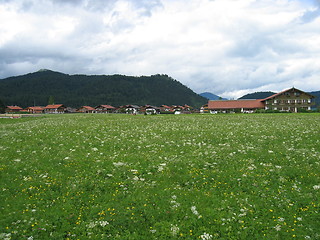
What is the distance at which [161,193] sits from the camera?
972cm

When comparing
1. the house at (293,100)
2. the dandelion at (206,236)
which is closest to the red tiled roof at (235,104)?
the house at (293,100)

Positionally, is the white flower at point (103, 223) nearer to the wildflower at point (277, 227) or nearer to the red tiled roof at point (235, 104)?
the wildflower at point (277, 227)

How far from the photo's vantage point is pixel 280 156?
47.0ft

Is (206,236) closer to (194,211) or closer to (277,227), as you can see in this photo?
Answer: (194,211)

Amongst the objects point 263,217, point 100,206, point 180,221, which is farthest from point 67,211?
point 263,217

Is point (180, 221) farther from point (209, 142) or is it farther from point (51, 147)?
point (51, 147)

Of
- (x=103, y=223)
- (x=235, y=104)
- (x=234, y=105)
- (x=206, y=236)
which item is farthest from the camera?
(x=235, y=104)

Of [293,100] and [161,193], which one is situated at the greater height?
[293,100]

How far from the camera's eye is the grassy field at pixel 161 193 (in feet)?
24.2

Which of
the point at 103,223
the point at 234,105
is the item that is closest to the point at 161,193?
the point at 103,223

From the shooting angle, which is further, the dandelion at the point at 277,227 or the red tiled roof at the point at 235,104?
the red tiled roof at the point at 235,104

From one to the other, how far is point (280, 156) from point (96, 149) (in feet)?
42.2

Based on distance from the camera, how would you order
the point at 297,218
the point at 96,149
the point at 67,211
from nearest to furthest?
the point at 297,218, the point at 67,211, the point at 96,149

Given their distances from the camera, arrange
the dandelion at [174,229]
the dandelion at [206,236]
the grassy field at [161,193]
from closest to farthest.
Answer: the dandelion at [206,236]
the dandelion at [174,229]
the grassy field at [161,193]
